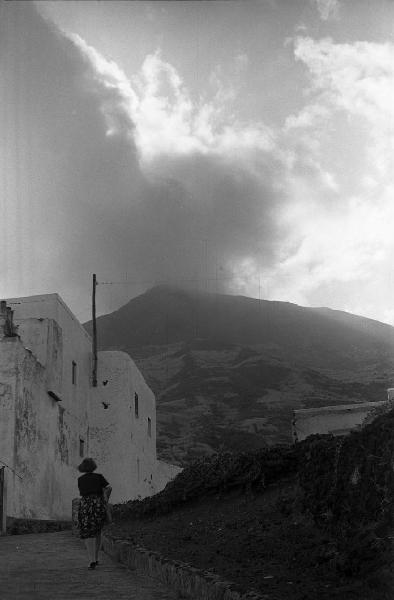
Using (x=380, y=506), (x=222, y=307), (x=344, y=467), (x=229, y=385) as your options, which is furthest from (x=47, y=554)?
(x=222, y=307)

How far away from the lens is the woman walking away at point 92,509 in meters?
8.38

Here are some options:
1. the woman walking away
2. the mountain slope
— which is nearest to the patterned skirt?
the woman walking away

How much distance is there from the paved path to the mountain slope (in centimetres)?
4071

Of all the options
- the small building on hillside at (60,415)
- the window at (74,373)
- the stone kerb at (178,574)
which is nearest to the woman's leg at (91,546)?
the stone kerb at (178,574)

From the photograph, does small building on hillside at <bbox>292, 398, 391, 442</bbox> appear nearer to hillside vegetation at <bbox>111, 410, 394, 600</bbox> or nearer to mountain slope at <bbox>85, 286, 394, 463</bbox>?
hillside vegetation at <bbox>111, 410, 394, 600</bbox>

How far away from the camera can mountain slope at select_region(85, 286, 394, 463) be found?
67312 mm

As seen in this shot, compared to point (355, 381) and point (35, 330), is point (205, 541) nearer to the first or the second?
point (35, 330)

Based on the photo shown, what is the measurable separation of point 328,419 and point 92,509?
14.1 metres

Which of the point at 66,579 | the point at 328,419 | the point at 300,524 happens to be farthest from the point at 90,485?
the point at 328,419

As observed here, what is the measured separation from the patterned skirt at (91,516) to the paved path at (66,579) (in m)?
0.46

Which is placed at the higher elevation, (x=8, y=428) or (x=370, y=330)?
(x=370, y=330)

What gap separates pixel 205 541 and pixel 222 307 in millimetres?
142551

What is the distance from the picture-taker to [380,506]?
647cm

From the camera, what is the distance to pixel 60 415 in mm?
24531
